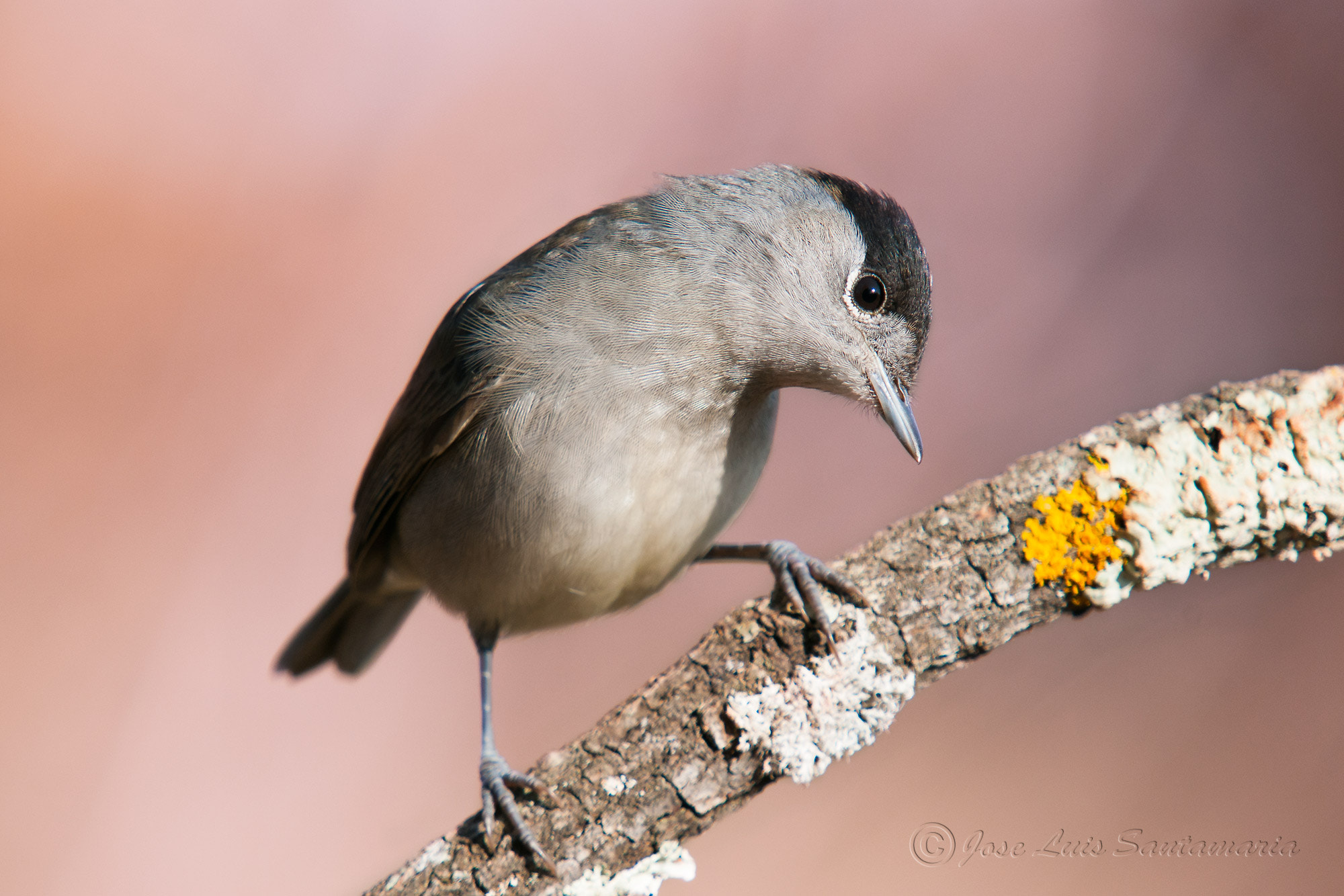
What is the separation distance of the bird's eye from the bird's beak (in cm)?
17

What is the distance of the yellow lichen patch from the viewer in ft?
6.52

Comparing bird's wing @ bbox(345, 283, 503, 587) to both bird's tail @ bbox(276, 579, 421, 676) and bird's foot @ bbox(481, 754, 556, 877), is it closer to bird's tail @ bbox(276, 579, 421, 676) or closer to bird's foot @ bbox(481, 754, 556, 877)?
bird's tail @ bbox(276, 579, 421, 676)

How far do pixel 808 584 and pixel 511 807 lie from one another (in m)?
0.80

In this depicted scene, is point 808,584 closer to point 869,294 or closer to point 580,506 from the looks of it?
point 580,506

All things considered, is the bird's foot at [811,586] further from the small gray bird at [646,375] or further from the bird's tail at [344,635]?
the bird's tail at [344,635]

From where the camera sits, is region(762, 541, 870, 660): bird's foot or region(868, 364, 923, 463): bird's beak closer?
region(762, 541, 870, 660): bird's foot

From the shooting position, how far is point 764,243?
9.00ft

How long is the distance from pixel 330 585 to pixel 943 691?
269 cm

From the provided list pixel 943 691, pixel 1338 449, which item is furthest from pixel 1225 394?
pixel 943 691

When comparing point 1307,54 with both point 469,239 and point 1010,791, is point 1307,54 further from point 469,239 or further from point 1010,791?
point 469,239

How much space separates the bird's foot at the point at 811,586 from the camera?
207 cm
